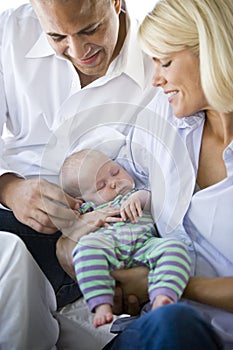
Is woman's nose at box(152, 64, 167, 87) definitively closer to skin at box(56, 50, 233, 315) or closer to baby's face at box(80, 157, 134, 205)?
skin at box(56, 50, 233, 315)

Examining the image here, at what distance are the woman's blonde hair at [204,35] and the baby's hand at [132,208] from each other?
6.1 inches

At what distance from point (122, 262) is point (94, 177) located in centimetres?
11

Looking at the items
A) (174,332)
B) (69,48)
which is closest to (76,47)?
(69,48)

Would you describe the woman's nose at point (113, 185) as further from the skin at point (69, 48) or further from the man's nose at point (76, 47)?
the man's nose at point (76, 47)

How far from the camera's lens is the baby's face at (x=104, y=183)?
Answer: 2.60ft

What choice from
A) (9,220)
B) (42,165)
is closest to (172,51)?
(42,165)

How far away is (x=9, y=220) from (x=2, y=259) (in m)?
0.06

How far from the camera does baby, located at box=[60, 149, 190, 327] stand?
75 centimetres

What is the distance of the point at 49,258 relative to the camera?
878 mm

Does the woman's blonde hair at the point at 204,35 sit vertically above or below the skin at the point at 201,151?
Result: above

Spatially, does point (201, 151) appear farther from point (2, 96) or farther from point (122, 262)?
point (2, 96)

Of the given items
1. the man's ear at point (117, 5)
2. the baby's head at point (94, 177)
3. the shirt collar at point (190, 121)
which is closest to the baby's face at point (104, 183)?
the baby's head at point (94, 177)

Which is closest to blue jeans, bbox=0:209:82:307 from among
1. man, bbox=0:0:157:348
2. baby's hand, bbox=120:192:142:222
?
man, bbox=0:0:157:348

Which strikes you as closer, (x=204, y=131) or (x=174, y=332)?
(x=174, y=332)
